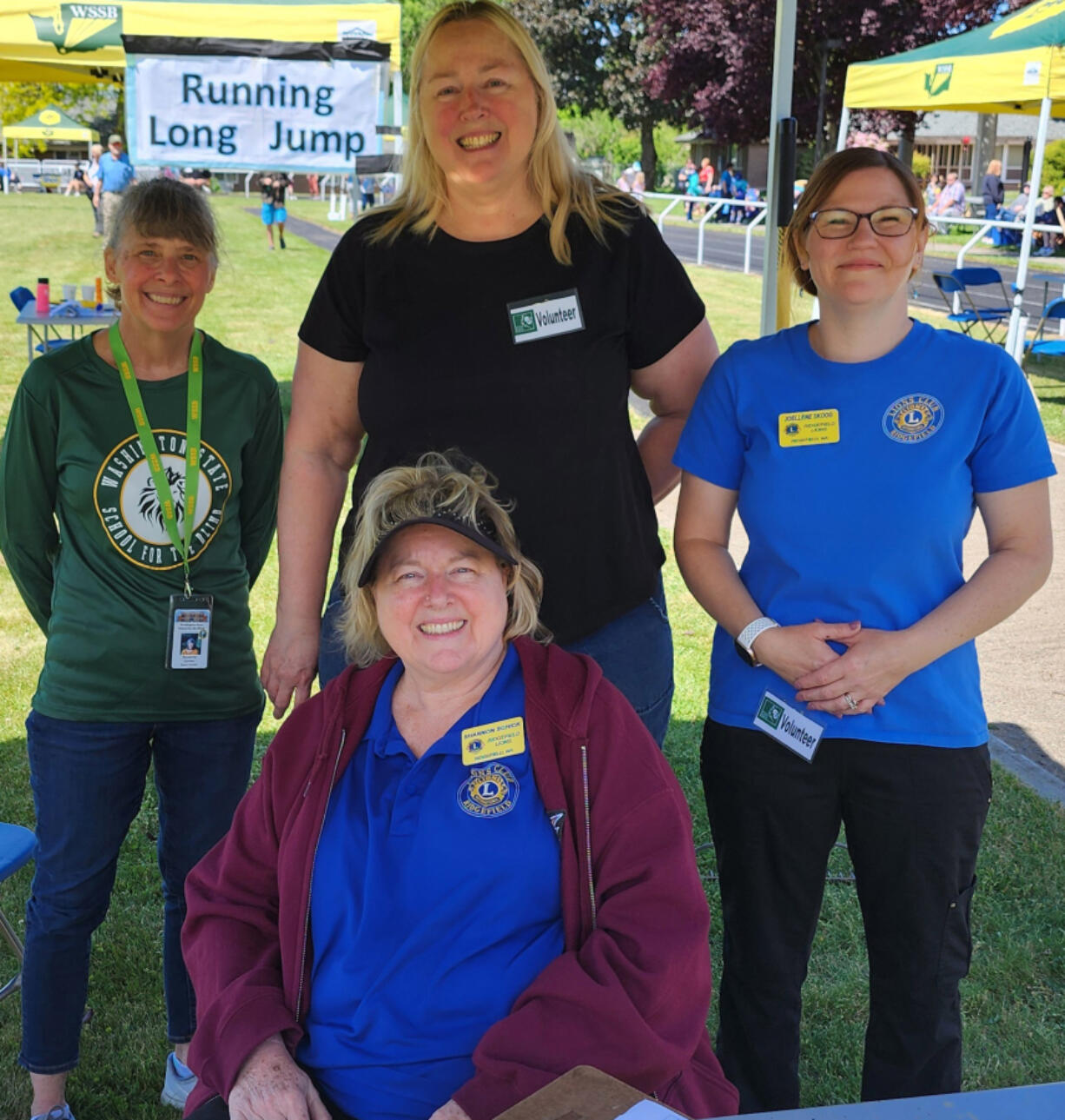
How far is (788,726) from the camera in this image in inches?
86.1

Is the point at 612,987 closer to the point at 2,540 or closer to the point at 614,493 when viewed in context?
the point at 614,493

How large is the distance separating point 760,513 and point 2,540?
5.23 feet

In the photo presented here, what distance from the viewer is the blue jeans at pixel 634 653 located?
7.55 ft

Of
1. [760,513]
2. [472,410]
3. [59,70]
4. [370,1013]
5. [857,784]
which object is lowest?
[370,1013]

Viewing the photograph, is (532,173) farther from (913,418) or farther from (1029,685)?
(1029,685)

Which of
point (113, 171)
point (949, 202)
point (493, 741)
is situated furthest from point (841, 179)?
point (949, 202)

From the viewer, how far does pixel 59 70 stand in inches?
286

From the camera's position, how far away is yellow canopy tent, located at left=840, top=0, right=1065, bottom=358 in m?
9.52

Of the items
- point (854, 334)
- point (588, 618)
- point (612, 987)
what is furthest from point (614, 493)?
point (612, 987)

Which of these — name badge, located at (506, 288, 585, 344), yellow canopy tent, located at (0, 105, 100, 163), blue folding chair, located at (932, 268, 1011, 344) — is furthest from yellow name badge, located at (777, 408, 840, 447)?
yellow canopy tent, located at (0, 105, 100, 163)

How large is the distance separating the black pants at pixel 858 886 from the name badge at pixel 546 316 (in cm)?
82

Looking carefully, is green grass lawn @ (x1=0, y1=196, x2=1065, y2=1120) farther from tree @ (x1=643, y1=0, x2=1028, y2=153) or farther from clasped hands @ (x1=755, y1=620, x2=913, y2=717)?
tree @ (x1=643, y1=0, x2=1028, y2=153)

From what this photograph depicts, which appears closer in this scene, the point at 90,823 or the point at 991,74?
the point at 90,823

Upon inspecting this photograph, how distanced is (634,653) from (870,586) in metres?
0.48
